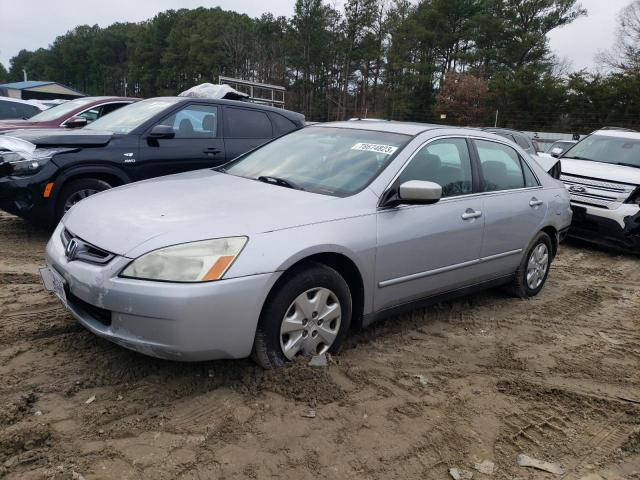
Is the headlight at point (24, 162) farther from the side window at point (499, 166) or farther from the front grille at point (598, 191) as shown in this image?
the front grille at point (598, 191)

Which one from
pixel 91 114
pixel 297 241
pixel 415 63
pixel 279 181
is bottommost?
pixel 297 241

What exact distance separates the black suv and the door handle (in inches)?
144

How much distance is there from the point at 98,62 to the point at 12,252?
101m

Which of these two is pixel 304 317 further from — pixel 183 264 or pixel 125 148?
pixel 125 148

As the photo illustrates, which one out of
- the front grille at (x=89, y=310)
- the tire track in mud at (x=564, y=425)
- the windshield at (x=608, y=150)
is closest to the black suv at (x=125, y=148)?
the front grille at (x=89, y=310)

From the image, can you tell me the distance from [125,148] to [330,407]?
14.4ft

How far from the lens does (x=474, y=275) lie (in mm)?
4379

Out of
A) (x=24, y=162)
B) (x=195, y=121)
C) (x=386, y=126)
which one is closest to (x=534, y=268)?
(x=386, y=126)

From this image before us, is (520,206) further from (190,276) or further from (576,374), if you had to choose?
(190,276)

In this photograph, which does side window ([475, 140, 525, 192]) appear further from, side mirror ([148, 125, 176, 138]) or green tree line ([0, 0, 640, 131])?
green tree line ([0, 0, 640, 131])

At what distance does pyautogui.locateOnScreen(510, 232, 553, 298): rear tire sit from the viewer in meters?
5.03

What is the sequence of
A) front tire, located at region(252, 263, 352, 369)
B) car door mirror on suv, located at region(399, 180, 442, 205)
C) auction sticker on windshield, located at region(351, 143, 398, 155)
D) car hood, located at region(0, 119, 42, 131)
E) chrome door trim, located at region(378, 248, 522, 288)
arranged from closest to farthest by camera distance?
front tire, located at region(252, 263, 352, 369) → car door mirror on suv, located at region(399, 180, 442, 205) → chrome door trim, located at region(378, 248, 522, 288) → auction sticker on windshield, located at region(351, 143, 398, 155) → car hood, located at region(0, 119, 42, 131)

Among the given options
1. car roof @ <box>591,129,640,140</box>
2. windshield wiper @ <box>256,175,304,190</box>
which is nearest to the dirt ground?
windshield wiper @ <box>256,175,304,190</box>

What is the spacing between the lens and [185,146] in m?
6.61
